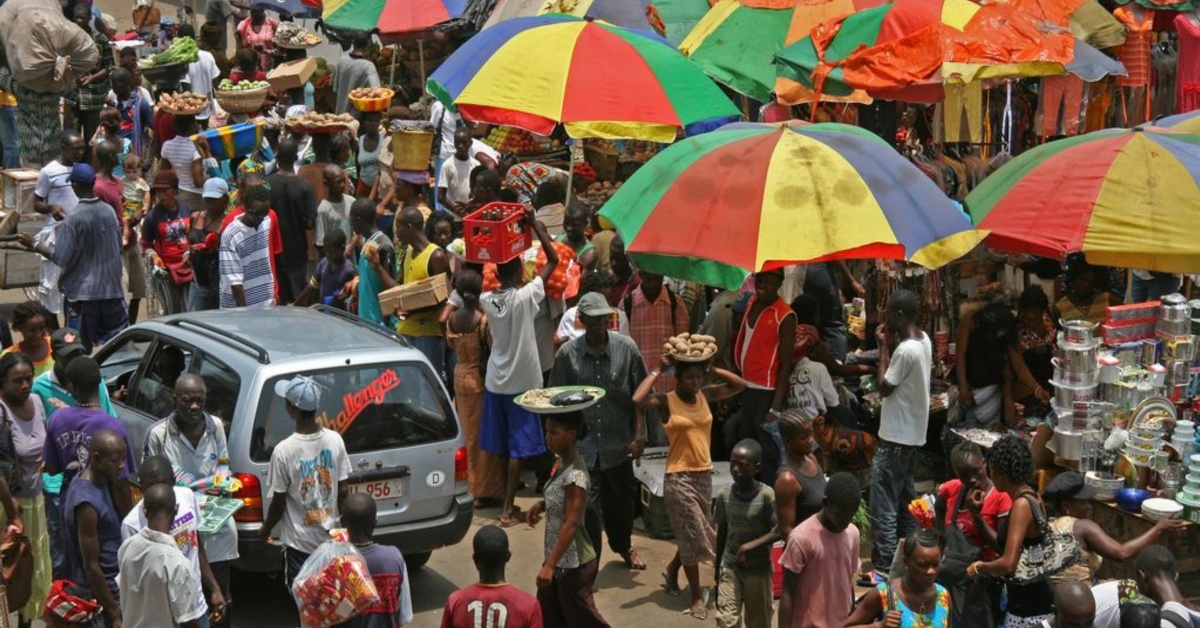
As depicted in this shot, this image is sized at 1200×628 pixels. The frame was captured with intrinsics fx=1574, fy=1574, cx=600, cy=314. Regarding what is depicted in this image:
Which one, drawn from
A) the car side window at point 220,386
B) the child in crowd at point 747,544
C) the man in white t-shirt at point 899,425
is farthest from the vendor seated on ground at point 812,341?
→ the car side window at point 220,386

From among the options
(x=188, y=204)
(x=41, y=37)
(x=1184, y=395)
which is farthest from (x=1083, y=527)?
(x=41, y=37)

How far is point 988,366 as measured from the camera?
427 inches

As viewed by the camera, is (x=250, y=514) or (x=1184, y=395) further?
(x=1184, y=395)

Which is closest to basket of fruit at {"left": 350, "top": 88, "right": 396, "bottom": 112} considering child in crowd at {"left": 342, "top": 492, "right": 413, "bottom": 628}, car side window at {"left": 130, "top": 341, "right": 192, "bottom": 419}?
car side window at {"left": 130, "top": 341, "right": 192, "bottom": 419}

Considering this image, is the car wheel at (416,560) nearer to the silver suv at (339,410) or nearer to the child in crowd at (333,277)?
the silver suv at (339,410)

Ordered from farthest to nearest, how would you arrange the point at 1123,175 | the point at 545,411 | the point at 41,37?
the point at 41,37, the point at 1123,175, the point at 545,411

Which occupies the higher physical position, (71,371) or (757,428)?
(71,371)

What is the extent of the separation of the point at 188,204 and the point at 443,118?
110 inches

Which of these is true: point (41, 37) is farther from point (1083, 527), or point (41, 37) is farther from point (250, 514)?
point (1083, 527)


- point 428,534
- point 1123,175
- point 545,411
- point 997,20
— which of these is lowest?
point 428,534

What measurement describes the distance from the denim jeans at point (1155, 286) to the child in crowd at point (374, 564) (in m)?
6.44

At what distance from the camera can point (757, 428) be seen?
1040 cm

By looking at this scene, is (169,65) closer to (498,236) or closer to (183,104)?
(183,104)

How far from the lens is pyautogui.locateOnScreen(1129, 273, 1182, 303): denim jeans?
36.7 ft
